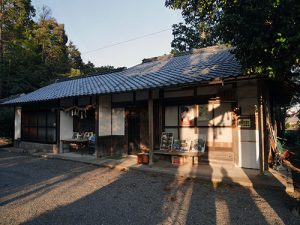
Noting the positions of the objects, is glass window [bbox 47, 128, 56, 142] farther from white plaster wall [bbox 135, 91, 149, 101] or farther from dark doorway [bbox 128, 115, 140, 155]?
white plaster wall [bbox 135, 91, 149, 101]

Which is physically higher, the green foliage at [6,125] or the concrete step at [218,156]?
the green foliage at [6,125]

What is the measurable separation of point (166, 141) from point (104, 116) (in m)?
3.46

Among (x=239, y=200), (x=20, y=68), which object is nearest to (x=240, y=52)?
(x=239, y=200)

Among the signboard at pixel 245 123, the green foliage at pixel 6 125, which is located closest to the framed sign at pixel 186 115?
the signboard at pixel 245 123

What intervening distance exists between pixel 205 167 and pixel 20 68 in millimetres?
26001

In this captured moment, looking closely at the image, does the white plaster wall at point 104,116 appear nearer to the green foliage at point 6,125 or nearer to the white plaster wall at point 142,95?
the white plaster wall at point 142,95

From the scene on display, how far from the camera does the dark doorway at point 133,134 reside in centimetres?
1177

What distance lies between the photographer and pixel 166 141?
412 inches

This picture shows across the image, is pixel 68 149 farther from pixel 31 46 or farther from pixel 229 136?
pixel 31 46

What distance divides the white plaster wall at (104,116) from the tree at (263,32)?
7.37m

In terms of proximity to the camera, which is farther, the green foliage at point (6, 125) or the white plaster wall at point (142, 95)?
the green foliage at point (6, 125)

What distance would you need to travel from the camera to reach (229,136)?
905 cm

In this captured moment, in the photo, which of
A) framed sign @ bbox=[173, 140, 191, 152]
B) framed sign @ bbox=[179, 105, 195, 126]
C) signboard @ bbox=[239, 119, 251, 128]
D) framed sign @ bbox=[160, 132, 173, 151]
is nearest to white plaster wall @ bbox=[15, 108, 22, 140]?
framed sign @ bbox=[160, 132, 173, 151]

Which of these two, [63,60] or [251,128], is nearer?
[251,128]
